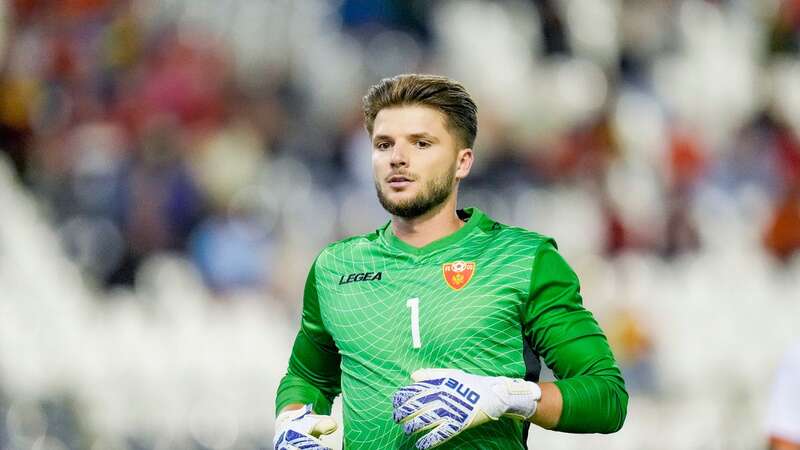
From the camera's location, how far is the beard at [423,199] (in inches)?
159

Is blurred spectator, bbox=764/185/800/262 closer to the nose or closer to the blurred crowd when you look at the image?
the blurred crowd

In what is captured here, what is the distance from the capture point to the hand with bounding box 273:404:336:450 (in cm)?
381

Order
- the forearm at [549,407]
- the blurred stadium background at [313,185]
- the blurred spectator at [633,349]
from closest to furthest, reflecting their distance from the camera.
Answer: the forearm at [549,407]
the blurred spectator at [633,349]
the blurred stadium background at [313,185]

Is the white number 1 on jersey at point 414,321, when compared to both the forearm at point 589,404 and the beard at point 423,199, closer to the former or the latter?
the beard at point 423,199

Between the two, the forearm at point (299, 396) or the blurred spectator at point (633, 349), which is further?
the blurred spectator at point (633, 349)

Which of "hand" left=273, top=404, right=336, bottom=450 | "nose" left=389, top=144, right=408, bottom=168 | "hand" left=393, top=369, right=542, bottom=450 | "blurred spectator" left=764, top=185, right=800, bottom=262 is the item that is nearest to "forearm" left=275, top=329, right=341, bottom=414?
"hand" left=273, top=404, right=336, bottom=450

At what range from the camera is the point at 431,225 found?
4121mm

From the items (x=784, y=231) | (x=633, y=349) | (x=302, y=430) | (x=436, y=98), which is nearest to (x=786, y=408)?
(x=436, y=98)

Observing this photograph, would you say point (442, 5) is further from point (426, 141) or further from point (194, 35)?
point (426, 141)

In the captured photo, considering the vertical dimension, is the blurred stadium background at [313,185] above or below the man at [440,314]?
above

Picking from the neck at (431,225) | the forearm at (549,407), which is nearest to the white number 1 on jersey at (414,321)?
the neck at (431,225)

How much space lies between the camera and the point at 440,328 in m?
3.86

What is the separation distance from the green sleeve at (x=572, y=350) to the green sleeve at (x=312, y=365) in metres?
0.68

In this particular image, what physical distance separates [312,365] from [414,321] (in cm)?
52
